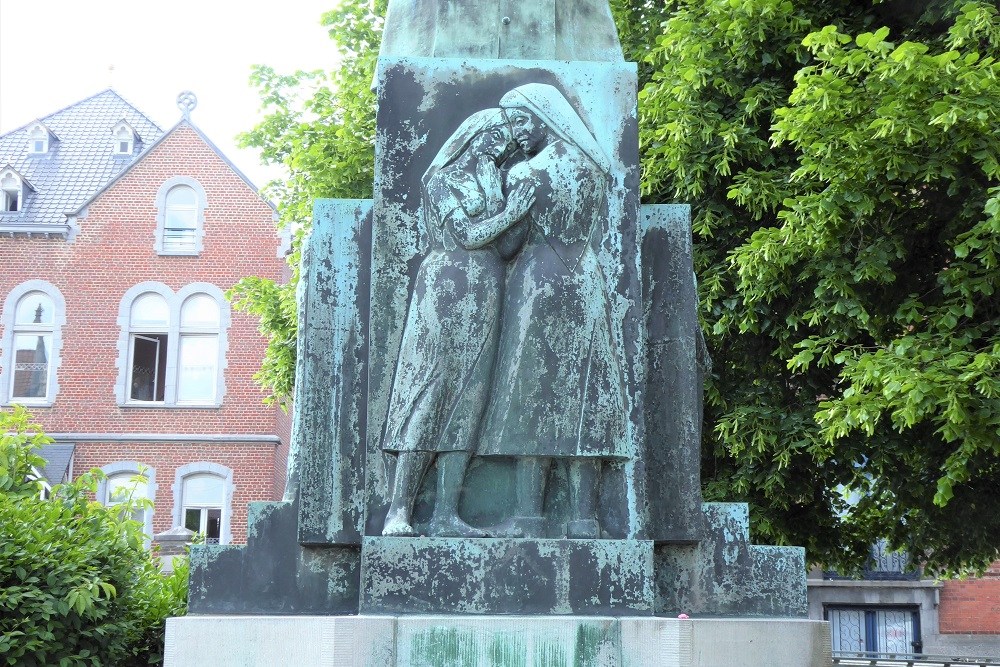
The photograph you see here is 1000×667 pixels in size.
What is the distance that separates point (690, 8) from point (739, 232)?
2470 millimetres

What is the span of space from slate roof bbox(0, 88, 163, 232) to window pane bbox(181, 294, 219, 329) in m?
3.87

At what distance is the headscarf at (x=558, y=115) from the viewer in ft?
17.6

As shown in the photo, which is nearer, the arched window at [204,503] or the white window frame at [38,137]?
the arched window at [204,503]

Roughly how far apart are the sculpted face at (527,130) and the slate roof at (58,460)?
27384mm

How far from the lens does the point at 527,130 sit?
534 centimetres

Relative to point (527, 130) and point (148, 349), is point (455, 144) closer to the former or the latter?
point (527, 130)

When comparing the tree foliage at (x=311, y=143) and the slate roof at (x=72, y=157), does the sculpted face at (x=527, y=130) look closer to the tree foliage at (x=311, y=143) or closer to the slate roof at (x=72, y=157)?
the tree foliage at (x=311, y=143)

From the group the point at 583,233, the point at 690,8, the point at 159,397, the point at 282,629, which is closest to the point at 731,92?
the point at 690,8

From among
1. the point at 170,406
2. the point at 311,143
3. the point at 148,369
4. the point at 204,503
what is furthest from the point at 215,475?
the point at 311,143

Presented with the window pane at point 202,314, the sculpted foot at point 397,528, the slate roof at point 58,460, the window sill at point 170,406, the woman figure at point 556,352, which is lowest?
the sculpted foot at point 397,528

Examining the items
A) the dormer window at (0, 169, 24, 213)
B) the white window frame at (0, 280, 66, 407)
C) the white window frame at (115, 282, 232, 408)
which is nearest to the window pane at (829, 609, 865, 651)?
the white window frame at (115, 282, 232, 408)

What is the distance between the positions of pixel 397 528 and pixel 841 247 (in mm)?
8327

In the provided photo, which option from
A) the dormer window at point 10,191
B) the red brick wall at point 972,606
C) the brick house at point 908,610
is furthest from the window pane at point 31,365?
the red brick wall at point 972,606

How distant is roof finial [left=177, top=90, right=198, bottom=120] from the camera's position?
32562 mm
